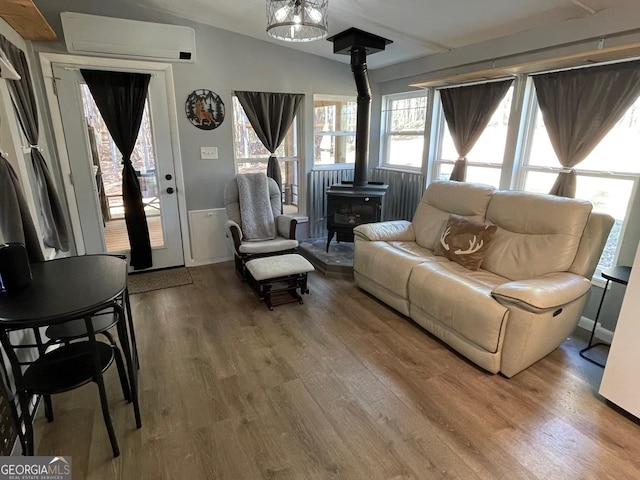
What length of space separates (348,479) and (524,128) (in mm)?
3060

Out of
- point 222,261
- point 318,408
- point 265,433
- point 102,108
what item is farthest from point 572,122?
point 102,108

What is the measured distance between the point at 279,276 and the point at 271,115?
210 centimetres

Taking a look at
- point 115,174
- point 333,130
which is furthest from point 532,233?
point 115,174

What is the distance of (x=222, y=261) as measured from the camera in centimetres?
428

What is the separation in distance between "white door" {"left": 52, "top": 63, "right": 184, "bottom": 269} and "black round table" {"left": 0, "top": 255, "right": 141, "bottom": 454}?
186 cm

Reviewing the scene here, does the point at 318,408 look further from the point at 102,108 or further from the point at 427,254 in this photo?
the point at 102,108

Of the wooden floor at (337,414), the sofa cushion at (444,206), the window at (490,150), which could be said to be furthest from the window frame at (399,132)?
the wooden floor at (337,414)

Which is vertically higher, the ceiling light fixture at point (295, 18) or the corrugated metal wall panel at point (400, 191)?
the ceiling light fixture at point (295, 18)

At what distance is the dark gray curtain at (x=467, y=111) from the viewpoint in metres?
3.23

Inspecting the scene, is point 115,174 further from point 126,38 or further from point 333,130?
point 333,130

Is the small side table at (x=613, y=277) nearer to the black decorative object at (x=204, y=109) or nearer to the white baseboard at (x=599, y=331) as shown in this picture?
the white baseboard at (x=599, y=331)

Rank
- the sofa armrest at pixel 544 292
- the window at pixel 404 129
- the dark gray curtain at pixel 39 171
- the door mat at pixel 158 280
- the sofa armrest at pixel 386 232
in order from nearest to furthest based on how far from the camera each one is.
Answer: the sofa armrest at pixel 544 292, the dark gray curtain at pixel 39 171, the sofa armrest at pixel 386 232, the door mat at pixel 158 280, the window at pixel 404 129

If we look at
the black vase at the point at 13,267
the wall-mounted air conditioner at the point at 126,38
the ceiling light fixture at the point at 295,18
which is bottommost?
the black vase at the point at 13,267

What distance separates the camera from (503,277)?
2.67 metres
